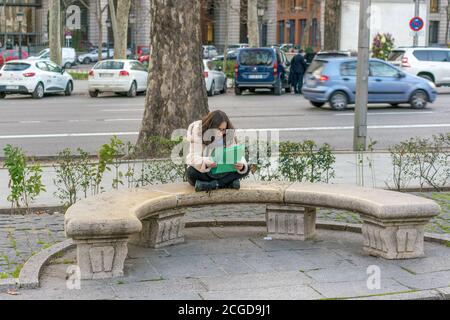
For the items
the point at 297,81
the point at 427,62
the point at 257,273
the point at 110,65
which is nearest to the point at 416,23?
the point at 427,62

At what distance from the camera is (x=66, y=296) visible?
6.48 m

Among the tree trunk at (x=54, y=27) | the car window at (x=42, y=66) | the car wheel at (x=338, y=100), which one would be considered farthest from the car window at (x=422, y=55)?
the tree trunk at (x=54, y=27)

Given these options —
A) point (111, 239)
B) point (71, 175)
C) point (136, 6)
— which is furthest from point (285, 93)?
point (136, 6)

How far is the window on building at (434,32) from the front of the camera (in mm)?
86500

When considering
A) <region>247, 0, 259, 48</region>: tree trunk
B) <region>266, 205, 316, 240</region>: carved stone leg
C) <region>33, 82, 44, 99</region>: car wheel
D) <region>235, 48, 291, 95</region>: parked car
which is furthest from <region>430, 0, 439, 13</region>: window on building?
<region>266, 205, 316, 240</region>: carved stone leg

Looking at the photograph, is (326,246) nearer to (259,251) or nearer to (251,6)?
(259,251)

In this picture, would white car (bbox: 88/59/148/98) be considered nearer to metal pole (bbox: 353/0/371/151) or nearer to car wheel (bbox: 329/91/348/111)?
car wheel (bbox: 329/91/348/111)

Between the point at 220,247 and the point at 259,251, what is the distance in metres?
0.40

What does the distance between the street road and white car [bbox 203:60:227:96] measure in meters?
2.22

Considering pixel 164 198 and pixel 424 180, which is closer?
pixel 164 198

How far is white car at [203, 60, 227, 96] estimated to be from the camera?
31750mm

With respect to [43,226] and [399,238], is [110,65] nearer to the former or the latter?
[43,226]

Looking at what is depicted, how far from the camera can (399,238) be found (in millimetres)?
7676
